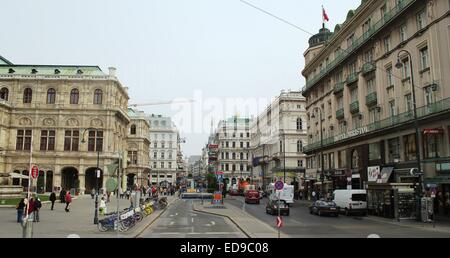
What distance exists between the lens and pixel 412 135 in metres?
34.6

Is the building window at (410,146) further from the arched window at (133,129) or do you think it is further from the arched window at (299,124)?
the arched window at (133,129)

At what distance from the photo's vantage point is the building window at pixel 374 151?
4095 centimetres

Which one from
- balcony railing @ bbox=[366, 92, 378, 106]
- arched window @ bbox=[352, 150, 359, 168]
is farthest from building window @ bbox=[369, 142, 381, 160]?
balcony railing @ bbox=[366, 92, 378, 106]

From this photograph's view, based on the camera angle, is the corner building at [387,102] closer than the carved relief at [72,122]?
Yes

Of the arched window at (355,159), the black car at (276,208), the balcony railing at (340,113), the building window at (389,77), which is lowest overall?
the black car at (276,208)

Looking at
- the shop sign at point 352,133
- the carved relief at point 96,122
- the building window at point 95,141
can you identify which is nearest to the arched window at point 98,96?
the carved relief at point 96,122

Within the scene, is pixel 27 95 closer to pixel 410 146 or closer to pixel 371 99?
pixel 371 99

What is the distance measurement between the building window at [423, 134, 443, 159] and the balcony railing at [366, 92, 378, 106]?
978cm

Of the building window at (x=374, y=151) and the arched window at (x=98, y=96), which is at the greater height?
the arched window at (x=98, y=96)

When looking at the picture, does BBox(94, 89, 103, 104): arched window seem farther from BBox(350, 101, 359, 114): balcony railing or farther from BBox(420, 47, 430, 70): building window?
BBox(420, 47, 430, 70): building window

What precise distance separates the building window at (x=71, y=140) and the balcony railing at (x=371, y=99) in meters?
50.3

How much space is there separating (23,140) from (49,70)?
14.0 metres

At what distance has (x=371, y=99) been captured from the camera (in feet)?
140
